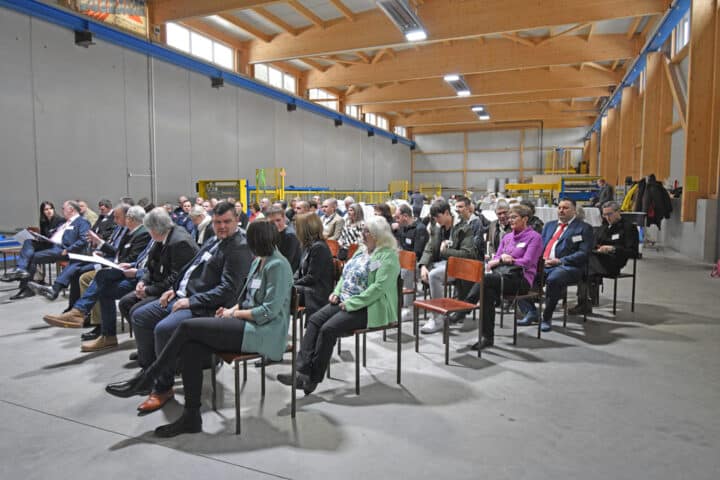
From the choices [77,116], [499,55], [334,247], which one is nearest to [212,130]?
[77,116]

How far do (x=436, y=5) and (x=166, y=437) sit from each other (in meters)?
9.55

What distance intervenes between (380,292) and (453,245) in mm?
1766

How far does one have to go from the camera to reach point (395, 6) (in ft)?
25.6

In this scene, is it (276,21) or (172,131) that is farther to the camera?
(276,21)

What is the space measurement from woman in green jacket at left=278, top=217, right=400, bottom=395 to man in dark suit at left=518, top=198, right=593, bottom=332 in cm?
212

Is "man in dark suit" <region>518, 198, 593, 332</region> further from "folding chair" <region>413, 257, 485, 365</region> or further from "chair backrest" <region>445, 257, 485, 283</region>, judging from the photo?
"chair backrest" <region>445, 257, 485, 283</region>

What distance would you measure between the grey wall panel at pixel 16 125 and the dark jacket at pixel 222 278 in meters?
6.57

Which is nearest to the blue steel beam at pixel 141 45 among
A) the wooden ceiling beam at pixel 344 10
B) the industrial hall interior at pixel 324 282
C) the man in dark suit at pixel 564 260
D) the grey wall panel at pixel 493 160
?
the industrial hall interior at pixel 324 282

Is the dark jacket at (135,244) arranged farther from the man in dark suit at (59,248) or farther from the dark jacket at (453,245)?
the dark jacket at (453,245)

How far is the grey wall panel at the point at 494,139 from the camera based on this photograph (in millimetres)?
25141

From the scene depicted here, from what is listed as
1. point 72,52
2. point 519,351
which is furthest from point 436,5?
point 519,351

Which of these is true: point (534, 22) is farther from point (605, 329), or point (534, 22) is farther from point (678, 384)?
point (678, 384)

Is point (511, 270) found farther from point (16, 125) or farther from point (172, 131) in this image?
point (172, 131)

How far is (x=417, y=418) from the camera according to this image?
2691 mm
